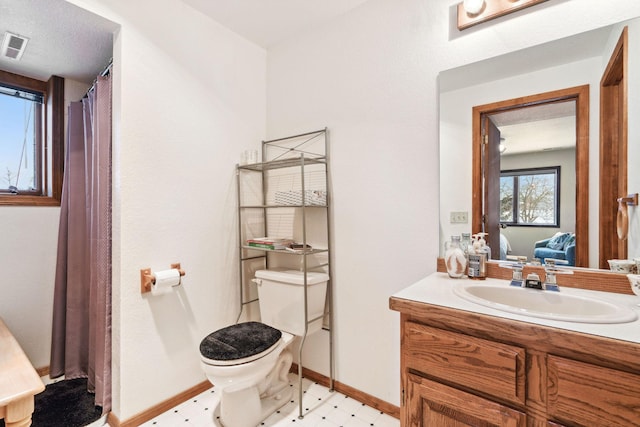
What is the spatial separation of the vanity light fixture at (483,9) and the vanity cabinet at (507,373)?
1326 millimetres

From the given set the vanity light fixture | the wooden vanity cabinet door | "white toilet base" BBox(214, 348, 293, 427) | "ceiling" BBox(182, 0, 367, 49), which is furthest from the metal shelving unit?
the vanity light fixture

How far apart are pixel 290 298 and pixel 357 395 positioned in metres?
0.71

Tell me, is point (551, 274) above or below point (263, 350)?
above

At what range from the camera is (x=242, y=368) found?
144 centimetres

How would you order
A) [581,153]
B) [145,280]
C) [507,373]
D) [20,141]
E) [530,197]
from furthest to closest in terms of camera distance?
[20,141] < [145,280] < [530,197] < [581,153] < [507,373]

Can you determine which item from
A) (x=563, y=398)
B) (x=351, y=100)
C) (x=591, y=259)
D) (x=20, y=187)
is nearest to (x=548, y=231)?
(x=591, y=259)

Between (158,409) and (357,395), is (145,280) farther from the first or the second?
(357,395)

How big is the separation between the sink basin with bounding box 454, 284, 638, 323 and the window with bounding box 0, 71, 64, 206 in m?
2.60

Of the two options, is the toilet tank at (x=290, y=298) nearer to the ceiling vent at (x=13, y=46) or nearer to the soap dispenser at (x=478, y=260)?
the soap dispenser at (x=478, y=260)

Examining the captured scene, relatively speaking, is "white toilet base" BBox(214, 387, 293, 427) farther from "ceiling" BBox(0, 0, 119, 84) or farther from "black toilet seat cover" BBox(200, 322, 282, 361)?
"ceiling" BBox(0, 0, 119, 84)

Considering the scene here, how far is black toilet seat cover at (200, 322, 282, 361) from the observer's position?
146 cm

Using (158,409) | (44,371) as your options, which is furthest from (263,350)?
(44,371)

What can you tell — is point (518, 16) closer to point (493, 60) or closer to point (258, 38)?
point (493, 60)

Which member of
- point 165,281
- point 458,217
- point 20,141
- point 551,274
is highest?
point 20,141
